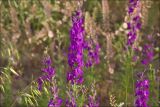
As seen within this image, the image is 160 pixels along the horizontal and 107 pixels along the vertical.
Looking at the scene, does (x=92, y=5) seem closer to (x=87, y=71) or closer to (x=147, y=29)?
(x=147, y=29)

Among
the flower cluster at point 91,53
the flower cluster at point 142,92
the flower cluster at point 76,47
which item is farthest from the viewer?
the flower cluster at point 91,53

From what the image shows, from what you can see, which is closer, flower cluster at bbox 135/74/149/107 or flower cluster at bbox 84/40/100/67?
flower cluster at bbox 135/74/149/107

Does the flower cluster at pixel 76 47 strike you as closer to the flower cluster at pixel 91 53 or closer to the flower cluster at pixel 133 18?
the flower cluster at pixel 91 53

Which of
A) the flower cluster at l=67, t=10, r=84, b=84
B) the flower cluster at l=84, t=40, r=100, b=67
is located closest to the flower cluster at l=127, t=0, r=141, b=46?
the flower cluster at l=84, t=40, r=100, b=67

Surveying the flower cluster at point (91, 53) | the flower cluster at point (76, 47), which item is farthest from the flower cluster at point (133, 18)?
the flower cluster at point (76, 47)

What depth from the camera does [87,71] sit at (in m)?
4.78

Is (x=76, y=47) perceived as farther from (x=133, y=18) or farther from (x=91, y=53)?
(x=133, y=18)

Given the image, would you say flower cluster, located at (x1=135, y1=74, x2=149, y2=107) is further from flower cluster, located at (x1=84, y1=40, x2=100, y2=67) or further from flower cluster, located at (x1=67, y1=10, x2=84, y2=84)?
flower cluster, located at (x1=84, y1=40, x2=100, y2=67)

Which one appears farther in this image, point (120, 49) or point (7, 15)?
point (7, 15)

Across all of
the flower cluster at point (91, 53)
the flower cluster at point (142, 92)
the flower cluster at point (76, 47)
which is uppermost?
the flower cluster at point (76, 47)

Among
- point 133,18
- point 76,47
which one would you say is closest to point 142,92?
point 76,47

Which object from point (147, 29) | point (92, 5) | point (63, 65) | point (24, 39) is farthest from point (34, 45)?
point (147, 29)

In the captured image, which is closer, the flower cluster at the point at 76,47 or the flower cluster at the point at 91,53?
the flower cluster at the point at 76,47

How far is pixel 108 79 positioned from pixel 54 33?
1.14m
